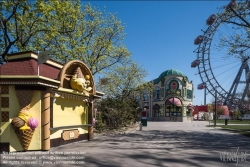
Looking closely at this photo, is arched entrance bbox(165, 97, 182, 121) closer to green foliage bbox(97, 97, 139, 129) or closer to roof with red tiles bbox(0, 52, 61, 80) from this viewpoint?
green foliage bbox(97, 97, 139, 129)

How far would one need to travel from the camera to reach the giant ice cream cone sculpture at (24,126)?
8.62 metres

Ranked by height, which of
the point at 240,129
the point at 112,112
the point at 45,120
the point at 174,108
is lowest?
the point at 240,129

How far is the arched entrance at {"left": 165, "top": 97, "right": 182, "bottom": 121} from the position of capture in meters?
46.7

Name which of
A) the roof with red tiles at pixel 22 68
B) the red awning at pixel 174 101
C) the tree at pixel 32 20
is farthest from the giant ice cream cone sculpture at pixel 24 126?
the red awning at pixel 174 101

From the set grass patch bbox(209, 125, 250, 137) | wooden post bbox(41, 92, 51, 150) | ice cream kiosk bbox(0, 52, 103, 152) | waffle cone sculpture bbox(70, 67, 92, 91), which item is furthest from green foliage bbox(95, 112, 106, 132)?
grass patch bbox(209, 125, 250, 137)

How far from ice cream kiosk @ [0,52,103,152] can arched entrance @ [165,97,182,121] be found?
37.5m

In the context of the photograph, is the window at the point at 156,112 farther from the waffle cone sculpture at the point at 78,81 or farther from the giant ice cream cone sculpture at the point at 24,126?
the giant ice cream cone sculpture at the point at 24,126

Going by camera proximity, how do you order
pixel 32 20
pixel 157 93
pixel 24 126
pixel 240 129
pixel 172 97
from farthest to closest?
1. pixel 157 93
2. pixel 172 97
3. pixel 240 129
4. pixel 32 20
5. pixel 24 126

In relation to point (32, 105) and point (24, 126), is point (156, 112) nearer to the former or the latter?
point (32, 105)

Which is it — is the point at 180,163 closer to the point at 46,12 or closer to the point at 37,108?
the point at 37,108

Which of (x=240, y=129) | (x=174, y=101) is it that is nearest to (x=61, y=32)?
(x=240, y=129)

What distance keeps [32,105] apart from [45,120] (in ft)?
2.59

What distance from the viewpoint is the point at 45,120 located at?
9336 mm

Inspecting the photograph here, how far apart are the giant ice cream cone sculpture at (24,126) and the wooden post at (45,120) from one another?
0.38 m
